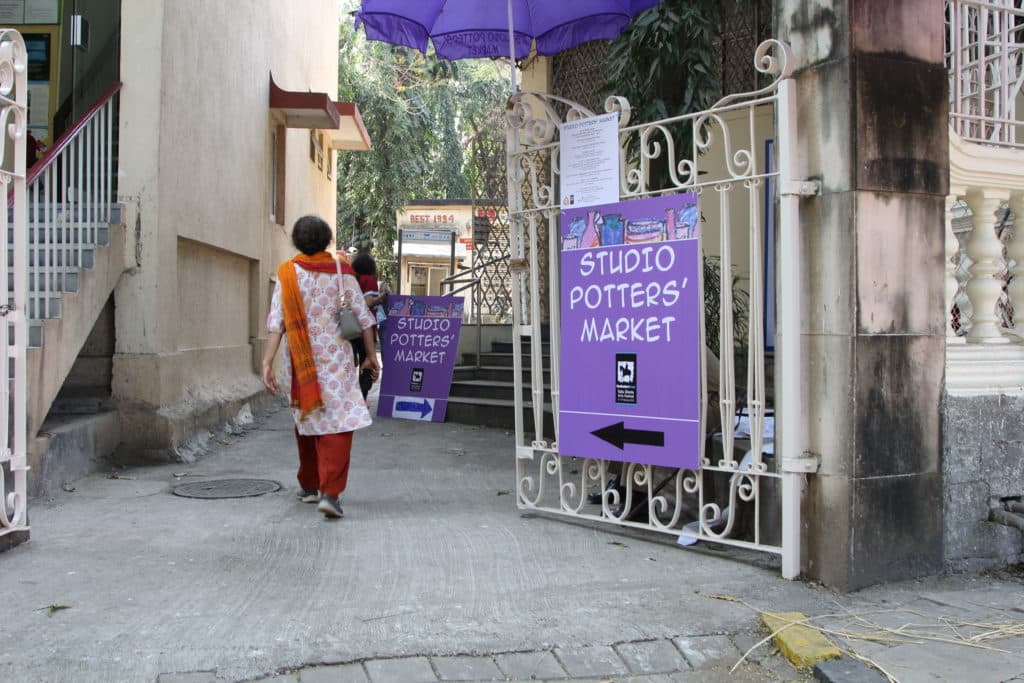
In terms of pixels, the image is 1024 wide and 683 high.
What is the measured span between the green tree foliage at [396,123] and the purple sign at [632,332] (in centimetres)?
1543

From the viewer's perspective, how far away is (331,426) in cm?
516

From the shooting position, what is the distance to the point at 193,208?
7.92m

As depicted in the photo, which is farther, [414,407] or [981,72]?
[414,407]

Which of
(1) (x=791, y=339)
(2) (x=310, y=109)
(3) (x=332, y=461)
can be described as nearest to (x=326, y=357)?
(3) (x=332, y=461)

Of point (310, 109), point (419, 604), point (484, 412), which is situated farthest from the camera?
point (310, 109)

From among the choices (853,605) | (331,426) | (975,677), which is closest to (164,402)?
(331,426)

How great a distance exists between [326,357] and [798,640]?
3.13 metres

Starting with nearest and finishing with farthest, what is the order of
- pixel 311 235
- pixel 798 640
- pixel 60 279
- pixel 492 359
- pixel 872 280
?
pixel 798 640, pixel 872 280, pixel 311 235, pixel 60 279, pixel 492 359

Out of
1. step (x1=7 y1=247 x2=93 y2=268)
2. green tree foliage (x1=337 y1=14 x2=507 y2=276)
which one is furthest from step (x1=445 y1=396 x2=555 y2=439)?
green tree foliage (x1=337 y1=14 x2=507 y2=276)

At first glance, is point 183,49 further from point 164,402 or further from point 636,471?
point 636,471

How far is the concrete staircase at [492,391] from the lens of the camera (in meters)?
9.19

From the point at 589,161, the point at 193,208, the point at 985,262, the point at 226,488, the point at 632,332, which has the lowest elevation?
the point at 226,488

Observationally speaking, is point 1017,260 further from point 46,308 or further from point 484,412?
point 46,308

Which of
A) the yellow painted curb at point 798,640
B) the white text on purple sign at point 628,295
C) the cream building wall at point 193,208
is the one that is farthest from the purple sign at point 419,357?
the yellow painted curb at point 798,640
